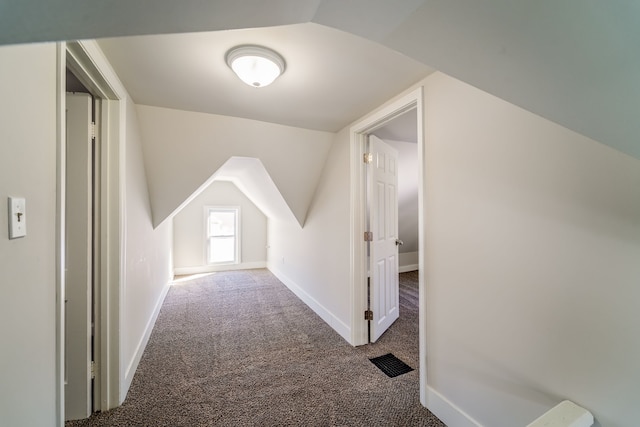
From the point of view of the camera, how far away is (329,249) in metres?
2.82

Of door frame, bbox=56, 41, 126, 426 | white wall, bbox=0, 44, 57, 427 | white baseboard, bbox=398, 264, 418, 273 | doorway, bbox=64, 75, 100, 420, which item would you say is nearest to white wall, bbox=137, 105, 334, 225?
door frame, bbox=56, 41, 126, 426

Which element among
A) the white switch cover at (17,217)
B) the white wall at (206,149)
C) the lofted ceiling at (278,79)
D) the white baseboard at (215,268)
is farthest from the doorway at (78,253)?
the white baseboard at (215,268)

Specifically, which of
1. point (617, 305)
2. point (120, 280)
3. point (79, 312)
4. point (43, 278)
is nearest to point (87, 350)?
point (79, 312)

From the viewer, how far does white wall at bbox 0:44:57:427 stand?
2.28 feet

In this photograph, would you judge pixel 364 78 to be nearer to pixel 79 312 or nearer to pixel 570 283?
pixel 570 283

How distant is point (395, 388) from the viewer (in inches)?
70.6

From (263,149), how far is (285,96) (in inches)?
31.7

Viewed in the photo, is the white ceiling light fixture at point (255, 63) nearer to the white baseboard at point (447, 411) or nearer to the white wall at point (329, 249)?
the white wall at point (329, 249)

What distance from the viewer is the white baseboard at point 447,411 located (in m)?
1.39

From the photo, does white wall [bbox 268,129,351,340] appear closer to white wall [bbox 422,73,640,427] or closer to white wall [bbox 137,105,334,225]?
white wall [bbox 137,105,334,225]

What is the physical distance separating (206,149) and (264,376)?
Result: 1972 millimetres

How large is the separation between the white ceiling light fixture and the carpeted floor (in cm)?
199

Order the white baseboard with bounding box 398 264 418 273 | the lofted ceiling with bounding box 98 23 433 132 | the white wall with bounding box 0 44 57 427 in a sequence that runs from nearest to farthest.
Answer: the white wall with bounding box 0 44 57 427 < the lofted ceiling with bounding box 98 23 433 132 < the white baseboard with bounding box 398 264 418 273

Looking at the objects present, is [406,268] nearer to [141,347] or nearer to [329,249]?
[329,249]
